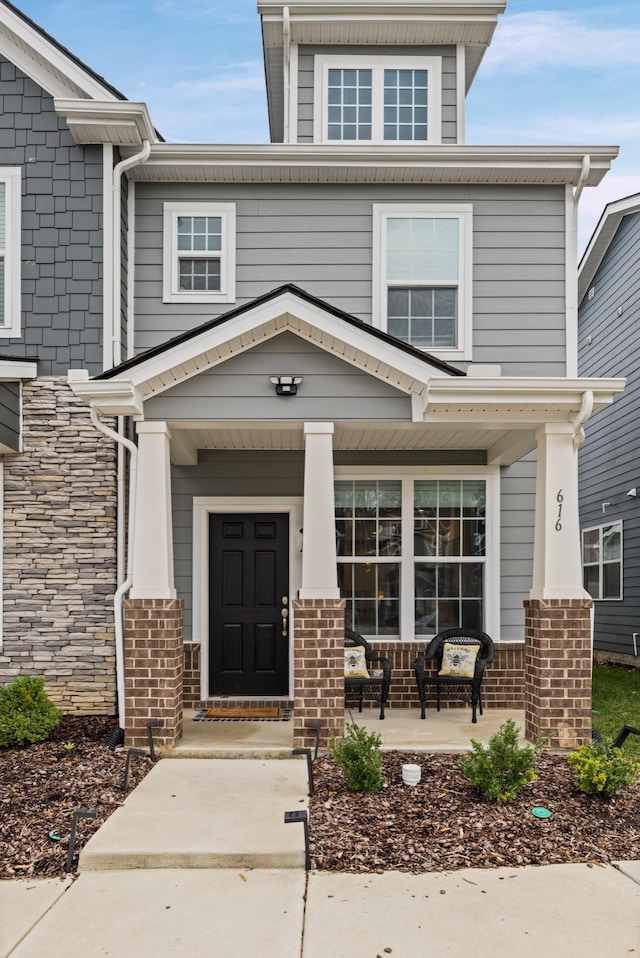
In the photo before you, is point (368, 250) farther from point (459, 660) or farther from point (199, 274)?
point (459, 660)

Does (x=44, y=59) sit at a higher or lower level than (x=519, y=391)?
higher

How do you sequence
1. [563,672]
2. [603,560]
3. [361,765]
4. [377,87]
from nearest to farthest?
[361,765] → [563,672] → [377,87] → [603,560]

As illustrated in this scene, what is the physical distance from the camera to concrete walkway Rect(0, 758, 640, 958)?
3.68 metres

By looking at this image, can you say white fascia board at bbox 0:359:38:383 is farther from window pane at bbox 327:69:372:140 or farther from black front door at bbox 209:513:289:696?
window pane at bbox 327:69:372:140

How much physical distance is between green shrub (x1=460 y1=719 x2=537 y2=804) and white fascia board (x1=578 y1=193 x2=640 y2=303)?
10.4 meters

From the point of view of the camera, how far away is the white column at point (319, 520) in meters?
6.57

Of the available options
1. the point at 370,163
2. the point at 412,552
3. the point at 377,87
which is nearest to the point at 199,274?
the point at 370,163

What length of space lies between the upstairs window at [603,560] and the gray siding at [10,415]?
10.2 m

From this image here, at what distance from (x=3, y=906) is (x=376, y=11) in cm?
919

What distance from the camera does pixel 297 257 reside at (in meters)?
8.62

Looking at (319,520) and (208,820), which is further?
(319,520)

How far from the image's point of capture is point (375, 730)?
7.13 meters

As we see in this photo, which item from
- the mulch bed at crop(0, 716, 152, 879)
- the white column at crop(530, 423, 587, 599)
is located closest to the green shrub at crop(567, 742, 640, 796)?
the white column at crop(530, 423, 587, 599)

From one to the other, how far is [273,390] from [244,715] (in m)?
3.26
